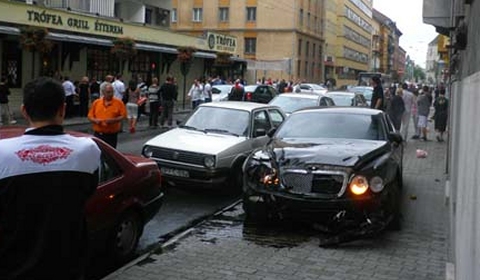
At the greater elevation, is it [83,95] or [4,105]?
[83,95]

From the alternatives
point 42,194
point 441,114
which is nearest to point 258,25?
point 441,114

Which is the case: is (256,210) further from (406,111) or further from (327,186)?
(406,111)

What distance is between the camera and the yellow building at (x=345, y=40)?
97000 mm

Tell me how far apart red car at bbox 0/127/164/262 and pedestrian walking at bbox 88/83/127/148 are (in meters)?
3.44

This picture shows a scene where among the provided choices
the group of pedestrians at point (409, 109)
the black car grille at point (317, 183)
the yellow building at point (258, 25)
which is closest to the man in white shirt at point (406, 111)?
the group of pedestrians at point (409, 109)

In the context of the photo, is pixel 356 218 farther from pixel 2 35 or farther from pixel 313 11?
pixel 313 11

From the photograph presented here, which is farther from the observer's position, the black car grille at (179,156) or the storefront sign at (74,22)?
the storefront sign at (74,22)

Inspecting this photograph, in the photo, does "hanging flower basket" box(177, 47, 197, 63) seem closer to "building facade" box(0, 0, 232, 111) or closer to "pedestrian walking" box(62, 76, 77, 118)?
"building facade" box(0, 0, 232, 111)

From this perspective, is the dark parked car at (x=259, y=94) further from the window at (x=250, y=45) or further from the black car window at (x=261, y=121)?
the window at (x=250, y=45)

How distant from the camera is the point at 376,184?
7684 millimetres

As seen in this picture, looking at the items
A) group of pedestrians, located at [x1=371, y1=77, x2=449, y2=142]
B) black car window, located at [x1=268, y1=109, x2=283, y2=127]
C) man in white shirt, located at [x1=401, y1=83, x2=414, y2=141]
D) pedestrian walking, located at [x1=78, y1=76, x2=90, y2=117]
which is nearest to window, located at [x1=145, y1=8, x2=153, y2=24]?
pedestrian walking, located at [x1=78, y1=76, x2=90, y2=117]

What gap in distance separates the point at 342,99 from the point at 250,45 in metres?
54.5

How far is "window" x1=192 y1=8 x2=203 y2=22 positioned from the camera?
253 feet

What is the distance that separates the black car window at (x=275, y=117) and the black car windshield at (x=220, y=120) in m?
0.87
